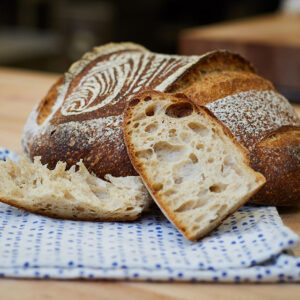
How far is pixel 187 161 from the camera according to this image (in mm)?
1184

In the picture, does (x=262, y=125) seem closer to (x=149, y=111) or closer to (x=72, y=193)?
(x=149, y=111)

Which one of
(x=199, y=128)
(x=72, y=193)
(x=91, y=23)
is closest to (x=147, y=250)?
(x=72, y=193)

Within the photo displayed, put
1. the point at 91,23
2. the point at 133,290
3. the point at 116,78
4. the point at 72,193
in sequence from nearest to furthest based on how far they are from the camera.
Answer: the point at 133,290 < the point at 72,193 < the point at 116,78 < the point at 91,23

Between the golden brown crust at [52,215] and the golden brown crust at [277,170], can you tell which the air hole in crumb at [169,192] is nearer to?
the golden brown crust at [52,215]

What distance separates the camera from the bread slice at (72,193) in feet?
3.88

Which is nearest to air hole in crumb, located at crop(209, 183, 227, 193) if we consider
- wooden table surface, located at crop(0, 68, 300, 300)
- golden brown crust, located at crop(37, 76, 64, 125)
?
wooden table surface, located at crop(0, 68, 300, 300)

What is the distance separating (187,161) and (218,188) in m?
0.09

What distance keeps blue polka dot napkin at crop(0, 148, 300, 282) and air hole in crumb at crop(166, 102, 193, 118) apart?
0.80ft

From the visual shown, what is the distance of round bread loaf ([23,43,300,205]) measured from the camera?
1.27 m

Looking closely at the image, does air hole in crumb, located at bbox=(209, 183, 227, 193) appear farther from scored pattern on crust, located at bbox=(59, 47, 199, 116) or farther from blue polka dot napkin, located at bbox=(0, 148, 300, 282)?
scored pattern on crust, located at bbox=(59, 47, 199, 116)

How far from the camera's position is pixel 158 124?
1.24 m

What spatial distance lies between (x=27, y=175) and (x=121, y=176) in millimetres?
218

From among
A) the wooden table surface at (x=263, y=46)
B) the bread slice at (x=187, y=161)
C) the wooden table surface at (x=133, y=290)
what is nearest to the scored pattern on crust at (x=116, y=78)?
the bread slice at (x=187, y=161)

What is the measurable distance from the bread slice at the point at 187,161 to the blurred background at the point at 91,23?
10.8 feet
